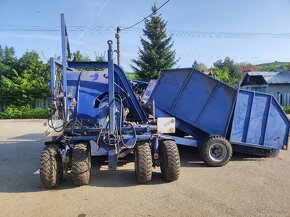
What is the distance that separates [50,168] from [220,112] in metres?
4.75

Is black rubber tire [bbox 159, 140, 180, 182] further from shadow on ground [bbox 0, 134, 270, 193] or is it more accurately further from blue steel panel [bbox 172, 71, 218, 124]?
blue steel panel [bbox 172, 71, 218, 124]

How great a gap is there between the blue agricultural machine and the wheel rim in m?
1.87

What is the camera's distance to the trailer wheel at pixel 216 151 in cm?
860

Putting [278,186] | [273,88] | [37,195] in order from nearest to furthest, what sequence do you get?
[37,195] → [278,186] → [273,88]

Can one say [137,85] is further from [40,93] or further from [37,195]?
[40,93]

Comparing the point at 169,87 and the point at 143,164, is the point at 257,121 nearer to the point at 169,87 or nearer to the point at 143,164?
the point at 169,87

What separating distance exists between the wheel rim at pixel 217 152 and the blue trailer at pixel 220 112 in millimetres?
253

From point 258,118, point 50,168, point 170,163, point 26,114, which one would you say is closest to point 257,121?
point 258,118

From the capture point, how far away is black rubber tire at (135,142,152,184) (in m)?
6.61

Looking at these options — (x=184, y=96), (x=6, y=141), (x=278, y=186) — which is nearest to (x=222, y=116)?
(x=184, y=96)

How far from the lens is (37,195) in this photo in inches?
244

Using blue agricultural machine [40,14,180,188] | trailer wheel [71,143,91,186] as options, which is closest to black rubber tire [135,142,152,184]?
blue agricultural machine [40,14,180,188]

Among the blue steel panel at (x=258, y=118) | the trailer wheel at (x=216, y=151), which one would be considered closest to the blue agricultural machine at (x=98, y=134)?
the trailer wheel at (x=216, y=151)

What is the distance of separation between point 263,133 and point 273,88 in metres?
30.5
